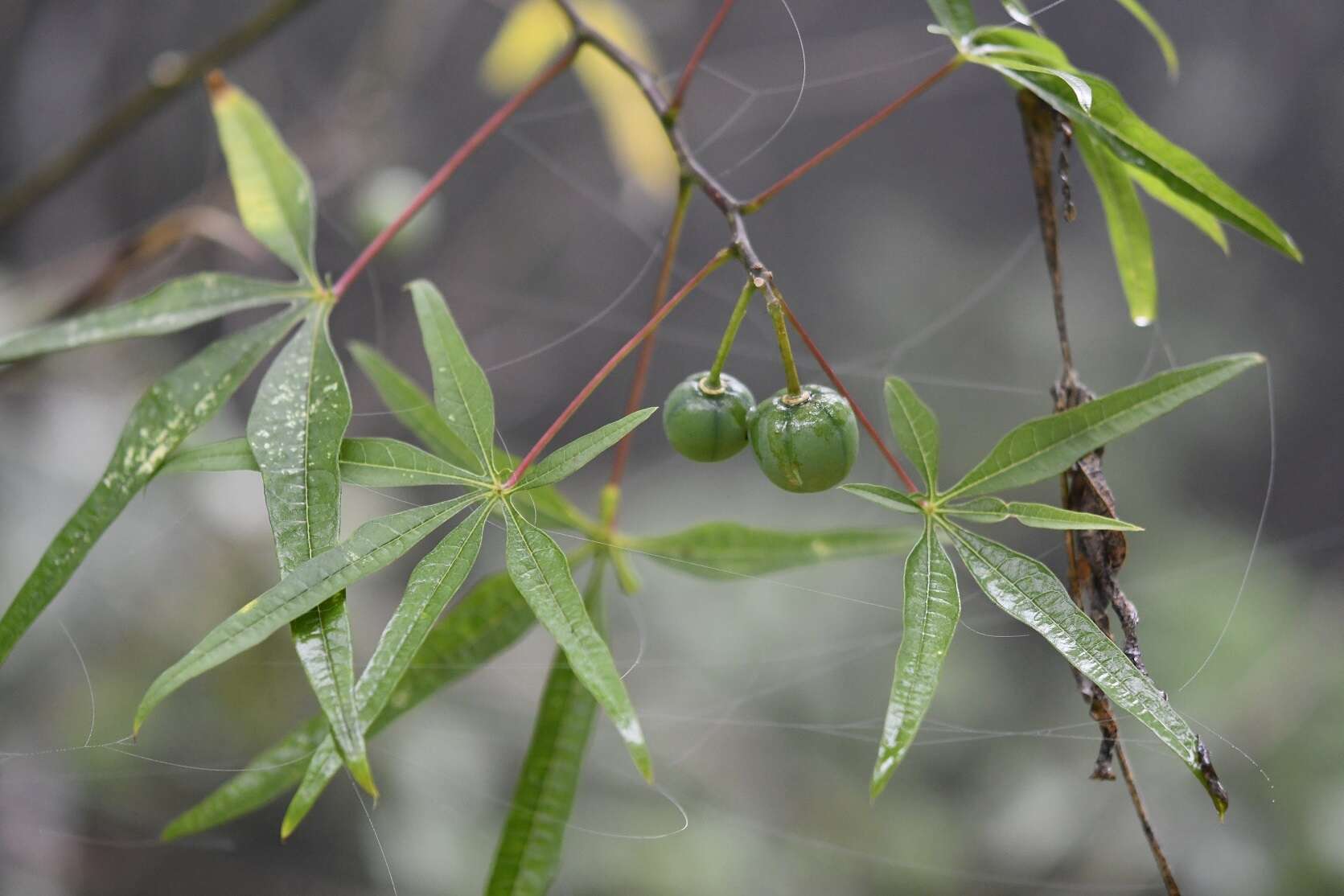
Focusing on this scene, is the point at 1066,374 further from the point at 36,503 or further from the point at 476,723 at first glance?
the point at 36,503

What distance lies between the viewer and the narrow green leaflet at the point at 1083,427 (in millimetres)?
542

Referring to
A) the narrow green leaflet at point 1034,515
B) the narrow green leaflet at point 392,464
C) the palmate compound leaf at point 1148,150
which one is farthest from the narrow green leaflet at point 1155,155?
the narrow green leaflet at point 392,464

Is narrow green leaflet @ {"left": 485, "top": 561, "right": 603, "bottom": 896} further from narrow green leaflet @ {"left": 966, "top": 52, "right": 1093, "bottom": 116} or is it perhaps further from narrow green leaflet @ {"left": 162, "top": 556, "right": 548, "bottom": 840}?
narrow green leaflet @ {"left": 966, "top": 52, "right": 1093, "bottom": 116}

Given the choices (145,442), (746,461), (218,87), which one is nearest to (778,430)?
(145,442)

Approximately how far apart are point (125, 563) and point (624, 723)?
1281 mm

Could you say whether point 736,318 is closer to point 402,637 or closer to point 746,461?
point 402,637

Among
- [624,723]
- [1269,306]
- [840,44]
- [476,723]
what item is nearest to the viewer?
[624,723]

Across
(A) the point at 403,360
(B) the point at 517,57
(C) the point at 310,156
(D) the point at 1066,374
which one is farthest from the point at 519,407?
(D) the point at 1066,374

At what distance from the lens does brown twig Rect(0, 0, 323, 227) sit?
992mm

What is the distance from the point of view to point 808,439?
0.59 meters

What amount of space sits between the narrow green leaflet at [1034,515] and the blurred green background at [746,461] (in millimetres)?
611

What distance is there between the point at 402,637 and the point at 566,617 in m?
0.08

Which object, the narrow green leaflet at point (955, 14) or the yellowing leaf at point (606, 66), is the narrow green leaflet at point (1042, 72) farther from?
the yellowing leaf at point (606, 66)

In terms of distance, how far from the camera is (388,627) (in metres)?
0.51
